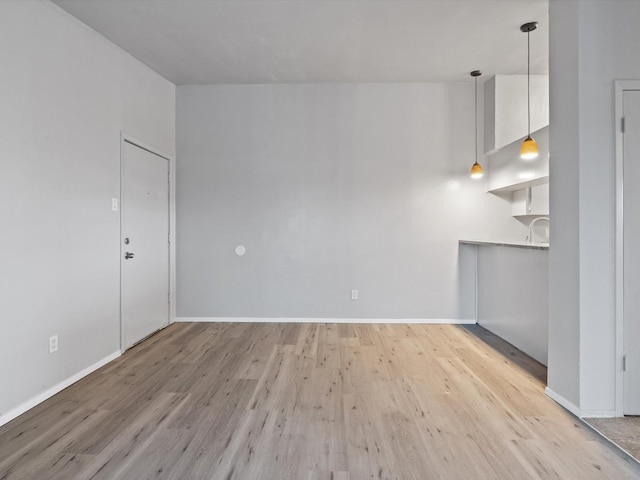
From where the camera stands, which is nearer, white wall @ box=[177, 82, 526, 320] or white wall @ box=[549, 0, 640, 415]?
white wall @ box=[549, 0, 640, 415]

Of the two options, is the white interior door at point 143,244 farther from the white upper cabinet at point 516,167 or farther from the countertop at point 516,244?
the white upper cabinet at point 516,167

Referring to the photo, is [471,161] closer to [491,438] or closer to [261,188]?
[261,188]

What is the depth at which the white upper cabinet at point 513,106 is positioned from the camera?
4.06 metres

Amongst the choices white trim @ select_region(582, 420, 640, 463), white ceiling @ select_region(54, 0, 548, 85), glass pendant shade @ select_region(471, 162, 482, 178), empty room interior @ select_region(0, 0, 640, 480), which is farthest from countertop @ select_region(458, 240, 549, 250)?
white ceiling @ select_region(54, 0, 548, 85)

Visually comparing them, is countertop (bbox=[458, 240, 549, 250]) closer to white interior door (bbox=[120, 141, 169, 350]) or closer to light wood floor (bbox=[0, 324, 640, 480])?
light wood floor (bbox=[0, 324, 640, 480])

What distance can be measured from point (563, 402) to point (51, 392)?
3.49m

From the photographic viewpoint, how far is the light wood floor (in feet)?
5.87

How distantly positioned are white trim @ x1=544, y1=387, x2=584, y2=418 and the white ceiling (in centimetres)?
285

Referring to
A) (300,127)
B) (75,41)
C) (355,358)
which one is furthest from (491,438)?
(75,41)

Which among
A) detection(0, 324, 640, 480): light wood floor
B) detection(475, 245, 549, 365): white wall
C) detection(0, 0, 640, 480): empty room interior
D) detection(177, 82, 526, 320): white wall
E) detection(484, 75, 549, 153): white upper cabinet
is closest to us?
detection(0, 324, 640, 480): light wood floor

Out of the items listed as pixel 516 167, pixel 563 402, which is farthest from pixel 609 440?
pixel 516 167

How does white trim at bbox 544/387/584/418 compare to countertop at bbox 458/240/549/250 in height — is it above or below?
below

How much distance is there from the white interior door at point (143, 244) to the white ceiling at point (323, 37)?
1.07m

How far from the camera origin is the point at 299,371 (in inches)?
118
